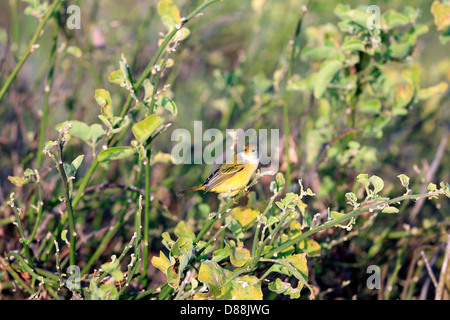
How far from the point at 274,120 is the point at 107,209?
116 cm

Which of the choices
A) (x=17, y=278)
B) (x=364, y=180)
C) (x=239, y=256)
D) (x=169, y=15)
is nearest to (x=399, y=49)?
(x=364, y=180)

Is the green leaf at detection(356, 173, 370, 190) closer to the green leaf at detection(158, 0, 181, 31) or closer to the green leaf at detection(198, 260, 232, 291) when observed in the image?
the green leaf at detection(198, 260, 232, 291)

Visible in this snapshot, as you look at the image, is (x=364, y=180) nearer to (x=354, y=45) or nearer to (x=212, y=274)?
(x=212, y=274)

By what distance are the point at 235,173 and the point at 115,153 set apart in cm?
44

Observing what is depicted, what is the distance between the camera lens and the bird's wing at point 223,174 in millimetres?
1258

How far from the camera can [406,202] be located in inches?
59.6

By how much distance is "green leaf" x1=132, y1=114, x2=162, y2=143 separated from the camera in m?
0.85

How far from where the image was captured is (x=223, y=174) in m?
1.26

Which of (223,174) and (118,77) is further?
(223,174)

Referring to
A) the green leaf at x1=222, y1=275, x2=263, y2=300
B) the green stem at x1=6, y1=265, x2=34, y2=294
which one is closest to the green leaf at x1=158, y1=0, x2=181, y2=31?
the green leaf at x1=222, y1=275, x2=263, y2=300

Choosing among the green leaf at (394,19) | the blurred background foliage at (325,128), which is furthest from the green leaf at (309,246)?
the green leaf at (394,19)

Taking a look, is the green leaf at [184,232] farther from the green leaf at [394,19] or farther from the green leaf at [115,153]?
the green leaf at [394,19]

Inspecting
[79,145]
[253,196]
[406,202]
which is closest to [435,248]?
[406,202]
